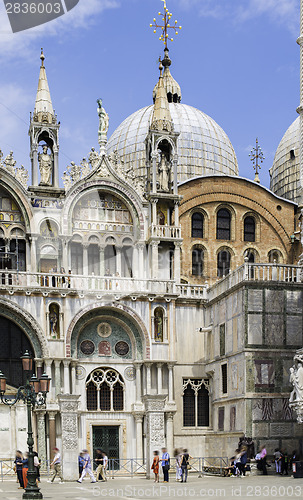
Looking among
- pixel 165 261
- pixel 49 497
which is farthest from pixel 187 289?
pixel 49 497

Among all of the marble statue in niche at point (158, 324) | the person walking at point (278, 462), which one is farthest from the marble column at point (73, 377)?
the person walking at point (278, 462)

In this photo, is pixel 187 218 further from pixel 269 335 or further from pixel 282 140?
pixel 282 140

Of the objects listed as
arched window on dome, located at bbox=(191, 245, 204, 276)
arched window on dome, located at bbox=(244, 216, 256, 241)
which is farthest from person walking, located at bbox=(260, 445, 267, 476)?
arched window on dome, located at bbox=(244, 216, 256, 241)

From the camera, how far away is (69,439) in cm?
2762

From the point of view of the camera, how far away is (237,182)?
1652 inches

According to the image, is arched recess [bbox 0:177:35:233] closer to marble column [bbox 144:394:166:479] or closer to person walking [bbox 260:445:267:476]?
marble column [bbox 144:394:166:479]

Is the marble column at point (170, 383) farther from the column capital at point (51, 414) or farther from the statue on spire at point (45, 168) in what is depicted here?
the statue on spire at point (45, 168)

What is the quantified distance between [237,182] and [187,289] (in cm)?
903

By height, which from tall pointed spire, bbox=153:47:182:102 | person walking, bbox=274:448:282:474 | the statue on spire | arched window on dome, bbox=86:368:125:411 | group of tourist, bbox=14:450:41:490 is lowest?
person walking, bbox=274:448:282:474

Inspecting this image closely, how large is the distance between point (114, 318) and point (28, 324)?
386 centimetres

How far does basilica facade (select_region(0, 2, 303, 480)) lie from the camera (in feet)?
100

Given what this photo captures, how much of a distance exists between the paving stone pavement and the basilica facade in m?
2.73

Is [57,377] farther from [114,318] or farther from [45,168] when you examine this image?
[45,168]

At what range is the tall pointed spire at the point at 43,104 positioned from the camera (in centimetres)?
3506
